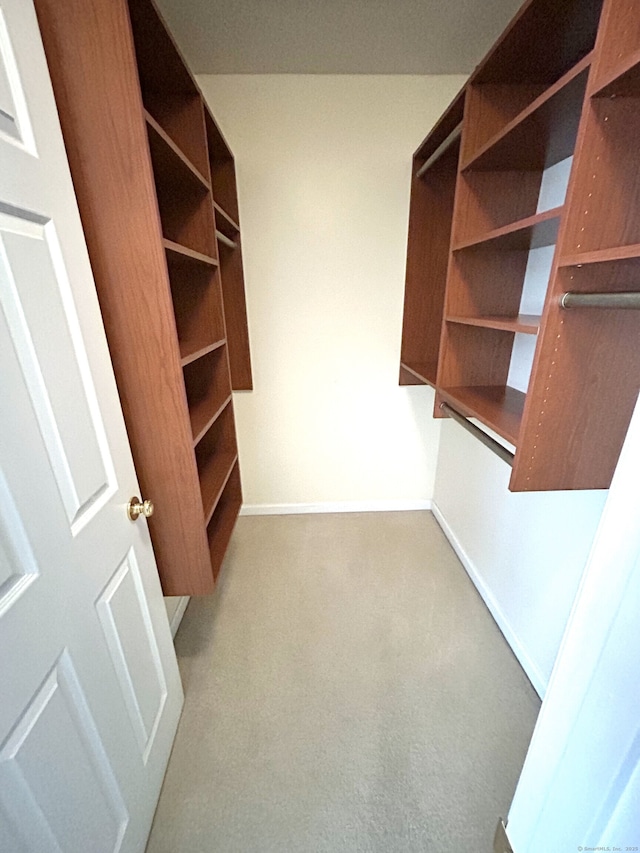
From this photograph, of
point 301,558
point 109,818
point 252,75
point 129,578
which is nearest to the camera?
point 109,818

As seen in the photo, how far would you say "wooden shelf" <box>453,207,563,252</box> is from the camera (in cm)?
91

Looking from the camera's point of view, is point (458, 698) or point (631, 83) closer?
point (631, 83)

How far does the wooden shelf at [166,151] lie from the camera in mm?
908

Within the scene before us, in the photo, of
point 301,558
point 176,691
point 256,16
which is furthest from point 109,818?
point 256,16

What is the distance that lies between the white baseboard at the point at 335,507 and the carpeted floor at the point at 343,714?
47 cm

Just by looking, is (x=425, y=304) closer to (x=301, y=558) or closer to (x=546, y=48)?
(x=546, y=48)

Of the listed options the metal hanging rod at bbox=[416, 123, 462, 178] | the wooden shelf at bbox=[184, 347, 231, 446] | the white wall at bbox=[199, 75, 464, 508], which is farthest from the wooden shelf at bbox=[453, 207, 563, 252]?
the wooden shelf at bbox=[184, 347, 231, 446]

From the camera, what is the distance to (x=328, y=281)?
2.05 m

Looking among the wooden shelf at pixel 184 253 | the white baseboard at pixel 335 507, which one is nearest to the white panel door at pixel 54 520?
the wooden shelf at pixel 184 253

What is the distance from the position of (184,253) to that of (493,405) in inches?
48.7

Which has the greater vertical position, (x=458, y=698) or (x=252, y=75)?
(x=252, y=75)

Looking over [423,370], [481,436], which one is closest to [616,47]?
[481,436]

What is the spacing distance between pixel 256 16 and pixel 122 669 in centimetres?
228

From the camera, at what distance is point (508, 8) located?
4.51 feet
